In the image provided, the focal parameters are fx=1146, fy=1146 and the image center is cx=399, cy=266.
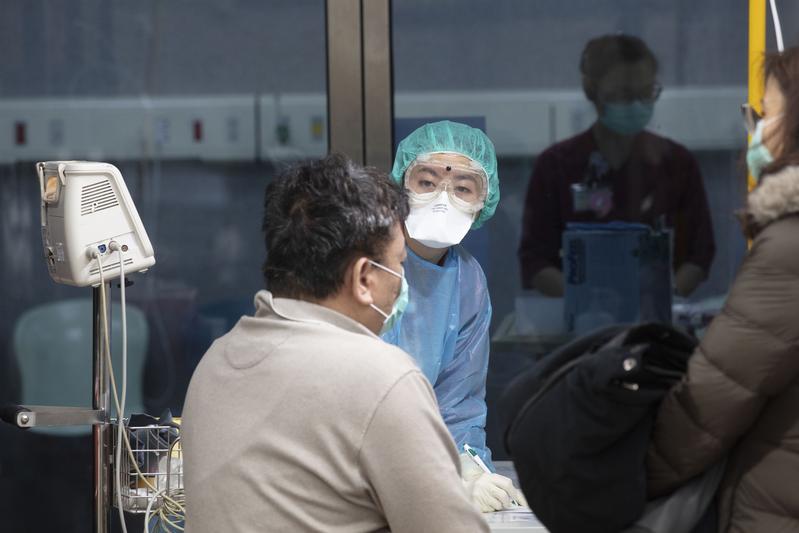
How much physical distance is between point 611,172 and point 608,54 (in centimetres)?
38

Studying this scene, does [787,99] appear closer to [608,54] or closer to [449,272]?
[449,272]

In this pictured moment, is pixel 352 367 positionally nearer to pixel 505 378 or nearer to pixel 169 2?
pixel 505 378

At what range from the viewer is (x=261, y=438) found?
1.69m

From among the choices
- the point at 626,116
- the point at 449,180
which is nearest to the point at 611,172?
the point at 626,116

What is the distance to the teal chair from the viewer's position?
3895mm

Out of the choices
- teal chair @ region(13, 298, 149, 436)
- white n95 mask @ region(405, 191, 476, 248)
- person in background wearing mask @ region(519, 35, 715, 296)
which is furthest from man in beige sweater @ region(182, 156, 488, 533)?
teal chair @ region(13, 298, 149, 436)

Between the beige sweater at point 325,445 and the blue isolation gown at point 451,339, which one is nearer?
the beige sweater at point 325,445

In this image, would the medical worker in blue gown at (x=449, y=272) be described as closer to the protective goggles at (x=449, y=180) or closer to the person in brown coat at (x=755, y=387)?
the protective goggles at (x=449, y=180)

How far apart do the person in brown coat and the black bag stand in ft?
0.17

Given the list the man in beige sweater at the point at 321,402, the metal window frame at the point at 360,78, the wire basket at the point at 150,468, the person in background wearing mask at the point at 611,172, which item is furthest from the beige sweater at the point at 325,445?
the person in background wearing mask at the point at 611,172

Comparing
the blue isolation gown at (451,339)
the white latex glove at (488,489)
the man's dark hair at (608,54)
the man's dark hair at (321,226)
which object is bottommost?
the white latex glove at (488,489)

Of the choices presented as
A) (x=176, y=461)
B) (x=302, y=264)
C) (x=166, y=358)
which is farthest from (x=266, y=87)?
(x=302, y=264)

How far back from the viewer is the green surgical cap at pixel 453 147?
2898 mm

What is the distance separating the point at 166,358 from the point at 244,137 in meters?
0.80
